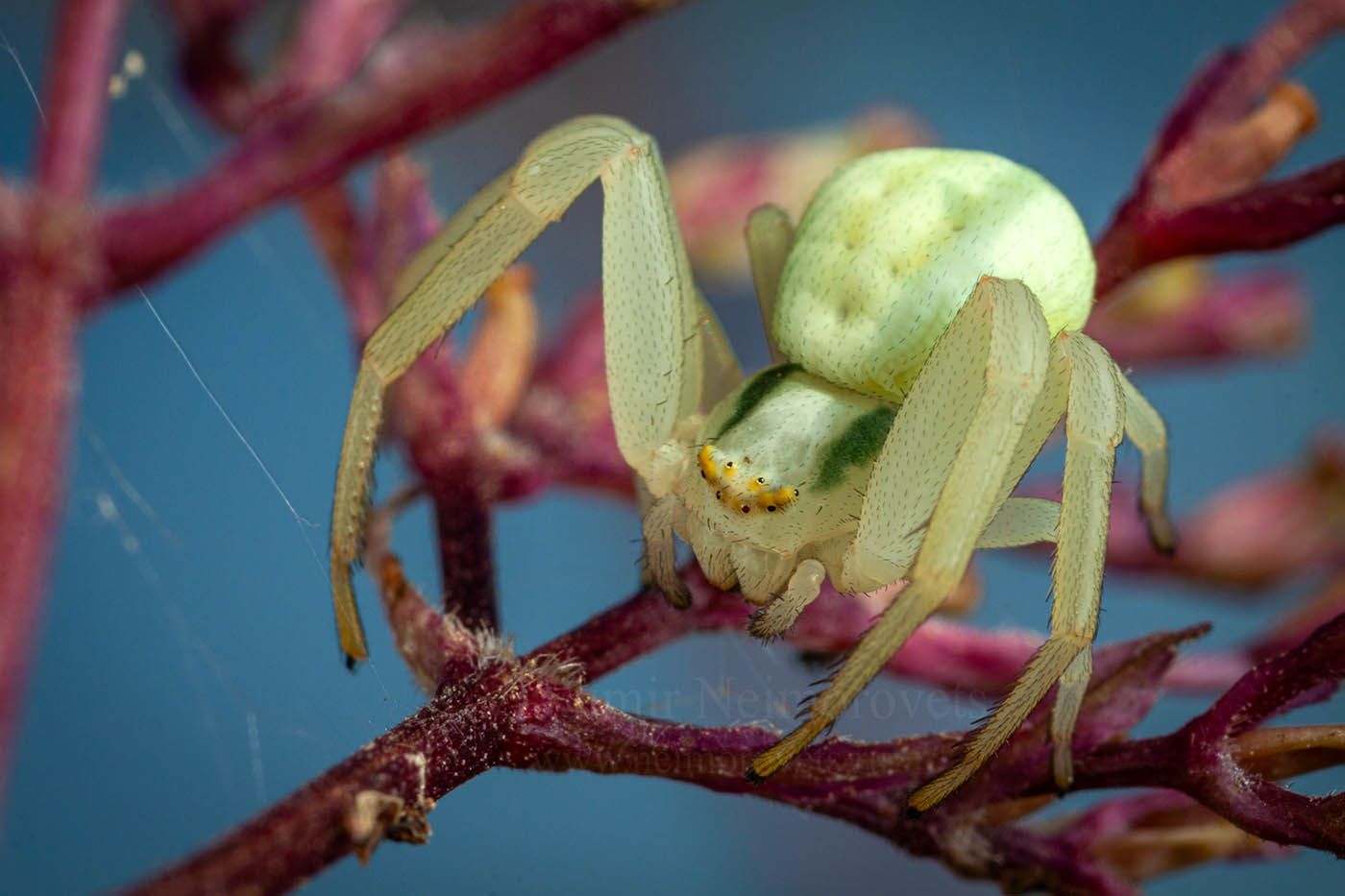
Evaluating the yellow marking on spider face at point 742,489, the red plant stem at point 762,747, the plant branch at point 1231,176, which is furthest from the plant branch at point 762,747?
the plant branch at point 1231,176

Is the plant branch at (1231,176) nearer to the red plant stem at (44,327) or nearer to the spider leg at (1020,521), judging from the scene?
the spider leg at (1020,521)

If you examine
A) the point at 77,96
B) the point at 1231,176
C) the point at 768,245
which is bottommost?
the point at 1231,176

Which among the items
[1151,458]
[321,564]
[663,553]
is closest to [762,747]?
[663,553]

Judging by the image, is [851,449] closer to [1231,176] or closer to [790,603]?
[790,603]

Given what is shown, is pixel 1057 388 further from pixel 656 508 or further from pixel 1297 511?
pixel 1297 511

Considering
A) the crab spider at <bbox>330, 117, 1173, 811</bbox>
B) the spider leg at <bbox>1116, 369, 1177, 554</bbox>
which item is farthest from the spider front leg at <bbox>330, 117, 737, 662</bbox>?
the spider leg at <bbox>1116, 369, 1177, 554</bbox>

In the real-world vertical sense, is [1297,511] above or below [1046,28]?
below

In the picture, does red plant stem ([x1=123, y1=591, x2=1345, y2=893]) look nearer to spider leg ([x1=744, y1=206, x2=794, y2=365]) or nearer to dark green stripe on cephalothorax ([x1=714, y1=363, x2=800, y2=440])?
dark green stripe on cephalothorax ([x1=714, y1=363, x2=800, y2=440])

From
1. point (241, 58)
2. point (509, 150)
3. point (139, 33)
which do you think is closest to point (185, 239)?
point (241, 58)
